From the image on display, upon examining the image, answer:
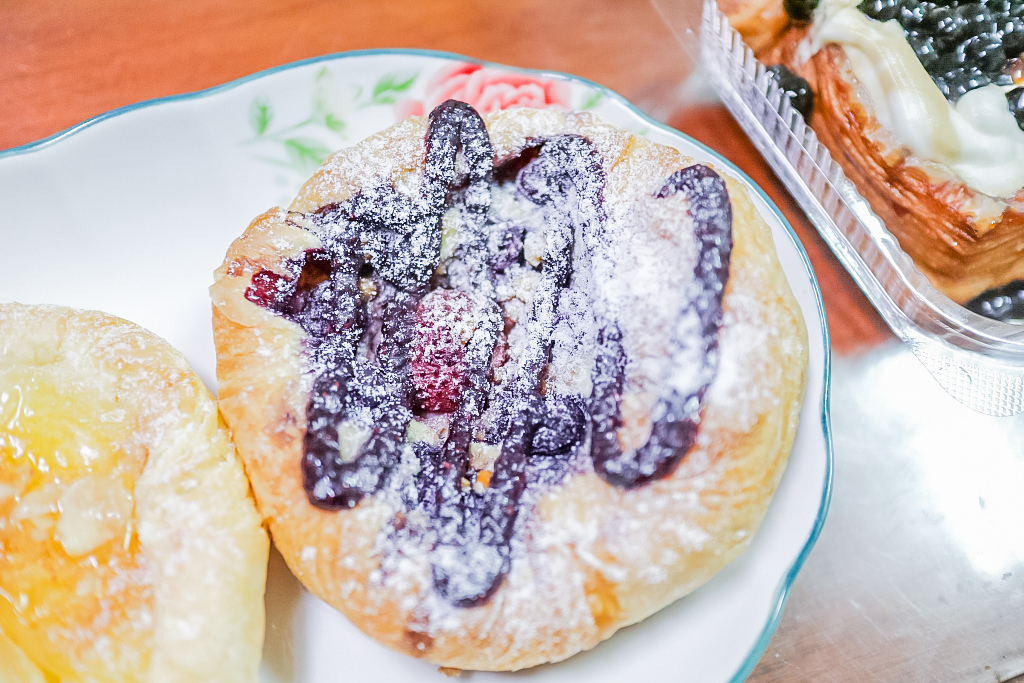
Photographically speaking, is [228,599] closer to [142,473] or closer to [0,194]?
[142,473]

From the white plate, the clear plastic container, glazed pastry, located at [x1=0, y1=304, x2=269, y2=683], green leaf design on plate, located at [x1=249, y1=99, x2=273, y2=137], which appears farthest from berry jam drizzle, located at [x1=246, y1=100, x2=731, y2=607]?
the clear plastic container

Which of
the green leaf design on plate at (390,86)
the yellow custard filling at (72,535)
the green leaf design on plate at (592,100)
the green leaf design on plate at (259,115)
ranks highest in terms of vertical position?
the green leaf design on plate at (592,100)

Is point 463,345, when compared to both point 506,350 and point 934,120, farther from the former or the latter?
point 934,120

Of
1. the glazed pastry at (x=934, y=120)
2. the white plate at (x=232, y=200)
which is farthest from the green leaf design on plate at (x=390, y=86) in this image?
the glazed pastry at (x=934, y=120)

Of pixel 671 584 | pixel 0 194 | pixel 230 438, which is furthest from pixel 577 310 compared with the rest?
pixel 0 194

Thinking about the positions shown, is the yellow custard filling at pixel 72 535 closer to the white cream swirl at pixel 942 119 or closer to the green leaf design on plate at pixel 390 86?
the green leaf design on plate at pixel 390 86

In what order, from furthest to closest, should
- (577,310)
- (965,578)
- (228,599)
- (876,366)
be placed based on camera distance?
(876,366), (965,578), (577,310), (228,599)

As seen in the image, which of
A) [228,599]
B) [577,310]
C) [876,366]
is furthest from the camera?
[876,366]
